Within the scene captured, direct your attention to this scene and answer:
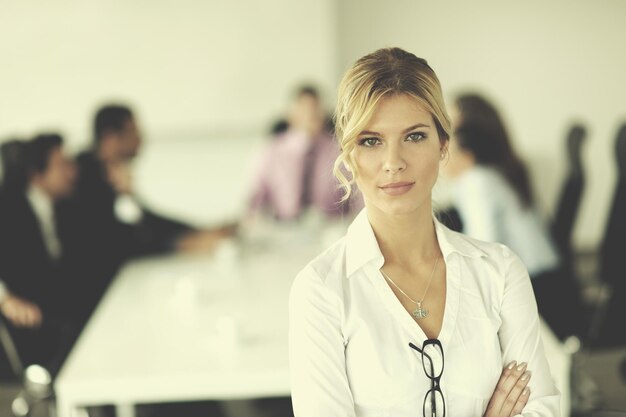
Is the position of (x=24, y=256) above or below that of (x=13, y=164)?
below

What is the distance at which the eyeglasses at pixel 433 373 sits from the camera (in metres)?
1.47

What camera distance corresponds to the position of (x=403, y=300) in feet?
5.09

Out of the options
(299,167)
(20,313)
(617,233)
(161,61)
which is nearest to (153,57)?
(161,61)

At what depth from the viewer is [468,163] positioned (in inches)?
127

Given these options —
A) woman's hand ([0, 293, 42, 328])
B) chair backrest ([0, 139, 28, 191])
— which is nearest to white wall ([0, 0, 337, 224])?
chair backrest ([0, 139, 28, 191])

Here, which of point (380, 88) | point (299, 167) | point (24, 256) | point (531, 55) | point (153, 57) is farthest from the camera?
point (531, 55)

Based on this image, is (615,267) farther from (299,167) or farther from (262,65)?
(262,65)

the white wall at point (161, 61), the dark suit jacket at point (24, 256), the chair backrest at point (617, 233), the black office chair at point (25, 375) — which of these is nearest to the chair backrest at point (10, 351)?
the black office chair at point (25, 375)

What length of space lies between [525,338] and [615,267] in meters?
1.75

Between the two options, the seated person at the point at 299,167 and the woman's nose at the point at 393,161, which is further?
the seated person at the point at 299,167

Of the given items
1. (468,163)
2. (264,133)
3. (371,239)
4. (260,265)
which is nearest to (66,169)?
(260,265)

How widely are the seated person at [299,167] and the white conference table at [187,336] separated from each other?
1.08 meters

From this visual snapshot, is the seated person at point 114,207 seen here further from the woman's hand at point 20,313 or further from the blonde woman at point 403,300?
the blonde woman at point 403,300

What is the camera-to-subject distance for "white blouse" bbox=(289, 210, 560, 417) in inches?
58.1
